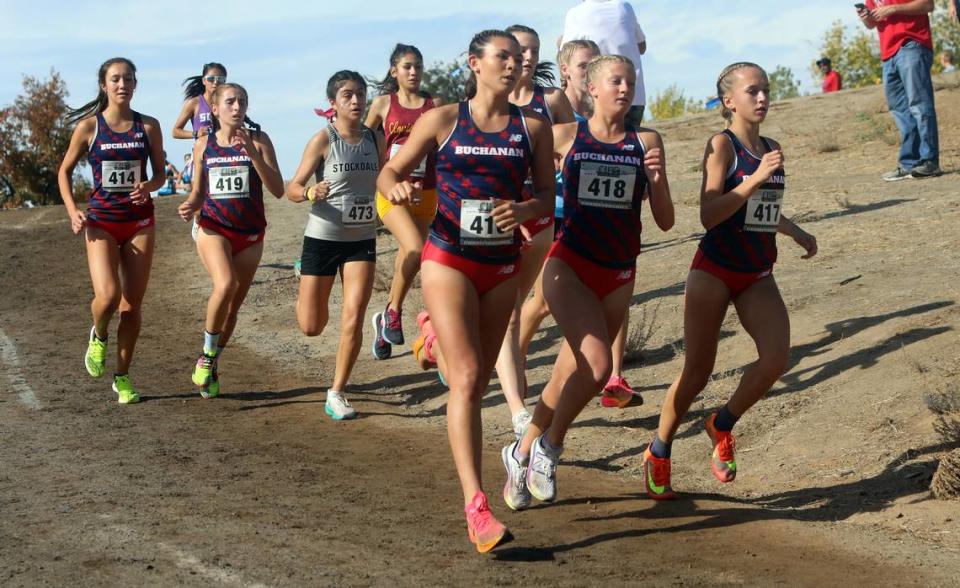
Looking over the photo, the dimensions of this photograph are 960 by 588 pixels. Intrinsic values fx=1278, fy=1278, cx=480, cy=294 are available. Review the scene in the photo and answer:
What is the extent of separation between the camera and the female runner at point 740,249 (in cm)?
622

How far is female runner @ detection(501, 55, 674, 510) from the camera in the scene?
6074 mm

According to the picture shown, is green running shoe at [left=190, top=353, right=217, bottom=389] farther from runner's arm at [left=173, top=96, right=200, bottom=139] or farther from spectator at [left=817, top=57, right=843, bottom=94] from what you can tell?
spectator at [left=817, top=57, right=843, bottom=94]

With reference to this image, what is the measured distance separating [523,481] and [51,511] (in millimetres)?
Result: 2300

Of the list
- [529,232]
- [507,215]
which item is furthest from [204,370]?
[507,215]

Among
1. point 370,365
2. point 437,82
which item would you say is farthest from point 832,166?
point 437,82

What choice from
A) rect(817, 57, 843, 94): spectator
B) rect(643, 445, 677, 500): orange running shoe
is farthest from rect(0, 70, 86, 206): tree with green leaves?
rect(643, 445, 677, 500): orange running shoe

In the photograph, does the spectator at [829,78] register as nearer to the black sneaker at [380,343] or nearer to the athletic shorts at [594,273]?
the black sneaker at [380,343]

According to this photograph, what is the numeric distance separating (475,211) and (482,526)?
4.50ft

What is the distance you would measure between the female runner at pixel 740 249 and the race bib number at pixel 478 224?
1164 mm

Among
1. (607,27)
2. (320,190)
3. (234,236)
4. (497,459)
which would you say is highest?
(607,27)

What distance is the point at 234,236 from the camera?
9.15 metres

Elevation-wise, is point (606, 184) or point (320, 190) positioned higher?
point (320, 190)

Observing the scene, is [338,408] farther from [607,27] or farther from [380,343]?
[607,27]

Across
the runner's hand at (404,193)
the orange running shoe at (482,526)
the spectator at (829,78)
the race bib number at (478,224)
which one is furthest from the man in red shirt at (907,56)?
the spectator at (829,78)
